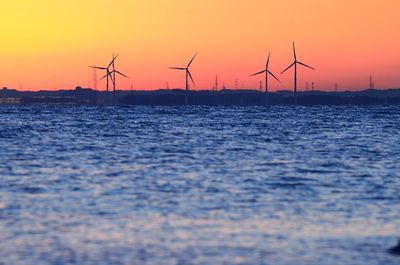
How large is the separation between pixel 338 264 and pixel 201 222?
7824mm

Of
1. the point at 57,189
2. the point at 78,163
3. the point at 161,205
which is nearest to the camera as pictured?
the point at 161,205

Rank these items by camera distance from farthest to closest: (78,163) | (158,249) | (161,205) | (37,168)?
(78,163)
(37,168)
(161,205)
(158,249)

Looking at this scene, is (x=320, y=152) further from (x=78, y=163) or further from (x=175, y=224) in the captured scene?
(x=175, y=224)

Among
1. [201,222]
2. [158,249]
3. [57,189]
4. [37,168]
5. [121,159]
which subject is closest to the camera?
[158,249]

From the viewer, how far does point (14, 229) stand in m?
29.4

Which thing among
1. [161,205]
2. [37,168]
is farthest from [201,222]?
[37,168]

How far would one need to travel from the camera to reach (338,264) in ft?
79.8

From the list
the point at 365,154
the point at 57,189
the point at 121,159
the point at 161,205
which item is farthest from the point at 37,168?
the point at 365,154

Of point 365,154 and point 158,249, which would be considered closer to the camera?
point 158,249

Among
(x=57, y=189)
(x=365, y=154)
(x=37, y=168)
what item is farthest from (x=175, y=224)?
(x=365, y=154)

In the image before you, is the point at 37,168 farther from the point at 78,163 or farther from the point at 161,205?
the point at 161,205

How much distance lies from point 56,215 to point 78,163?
92.8ft

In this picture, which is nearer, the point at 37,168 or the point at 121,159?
the point at 37,168

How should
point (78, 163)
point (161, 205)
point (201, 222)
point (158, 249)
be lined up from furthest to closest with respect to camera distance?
point (78, 163) < point (161, 205) < point (201, 222) < point (158, 249)
